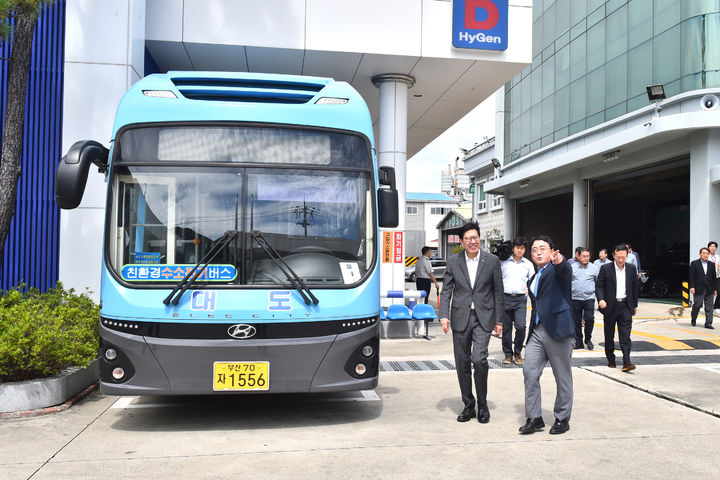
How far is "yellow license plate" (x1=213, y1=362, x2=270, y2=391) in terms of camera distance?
5.31 metres

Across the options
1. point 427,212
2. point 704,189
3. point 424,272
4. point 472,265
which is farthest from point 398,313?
point 427,212

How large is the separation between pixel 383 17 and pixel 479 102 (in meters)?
4.29

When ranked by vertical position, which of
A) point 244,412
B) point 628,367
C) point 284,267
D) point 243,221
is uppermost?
point 243,221

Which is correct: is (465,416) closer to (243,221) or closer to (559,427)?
(559,427)

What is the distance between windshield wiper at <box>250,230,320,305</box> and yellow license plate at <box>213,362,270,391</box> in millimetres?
684

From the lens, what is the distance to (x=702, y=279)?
13.2 metres

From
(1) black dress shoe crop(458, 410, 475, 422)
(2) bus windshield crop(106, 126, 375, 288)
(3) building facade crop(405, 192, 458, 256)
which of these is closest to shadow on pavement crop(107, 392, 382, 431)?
(1) black dress shoe crop(458, 410, 475, 422)

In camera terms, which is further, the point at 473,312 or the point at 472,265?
the point at 472,265

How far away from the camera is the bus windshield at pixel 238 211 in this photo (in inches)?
217

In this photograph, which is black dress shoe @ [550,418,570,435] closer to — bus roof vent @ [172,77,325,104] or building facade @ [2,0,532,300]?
bus roof vent @ [172,77,325,104]

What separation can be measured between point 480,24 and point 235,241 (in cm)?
857

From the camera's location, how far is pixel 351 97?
6.20 m

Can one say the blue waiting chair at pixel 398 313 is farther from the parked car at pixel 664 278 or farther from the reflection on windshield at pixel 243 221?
the parked car at pixel 664 278

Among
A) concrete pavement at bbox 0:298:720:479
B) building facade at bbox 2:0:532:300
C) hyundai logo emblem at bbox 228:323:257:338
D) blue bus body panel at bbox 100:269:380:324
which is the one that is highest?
building facade at bbox 2:0:532:300
